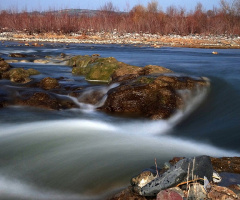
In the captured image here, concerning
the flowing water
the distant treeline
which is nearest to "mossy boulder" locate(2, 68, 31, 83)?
the flowing water

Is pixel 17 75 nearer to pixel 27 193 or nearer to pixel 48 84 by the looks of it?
pixel 48 84

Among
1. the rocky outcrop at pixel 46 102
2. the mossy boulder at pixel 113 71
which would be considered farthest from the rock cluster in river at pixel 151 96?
the mossy boulder at pixel 113 71

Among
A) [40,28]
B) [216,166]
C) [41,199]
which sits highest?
[40,28]

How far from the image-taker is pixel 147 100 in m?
6.84

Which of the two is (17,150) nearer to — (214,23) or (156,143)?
(156,143)

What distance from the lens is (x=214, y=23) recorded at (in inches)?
1506

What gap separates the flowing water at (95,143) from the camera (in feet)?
12.8

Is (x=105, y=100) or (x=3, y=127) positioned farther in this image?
(x=105, y=100)

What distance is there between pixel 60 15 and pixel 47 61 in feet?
114

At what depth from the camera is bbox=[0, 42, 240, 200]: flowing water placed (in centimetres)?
391

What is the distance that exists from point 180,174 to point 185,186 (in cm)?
13

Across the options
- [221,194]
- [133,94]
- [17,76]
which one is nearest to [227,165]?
[221,194]

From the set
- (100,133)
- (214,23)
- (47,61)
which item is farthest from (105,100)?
(214,23)

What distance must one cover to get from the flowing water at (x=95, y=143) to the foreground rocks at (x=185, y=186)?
0.61 meters
